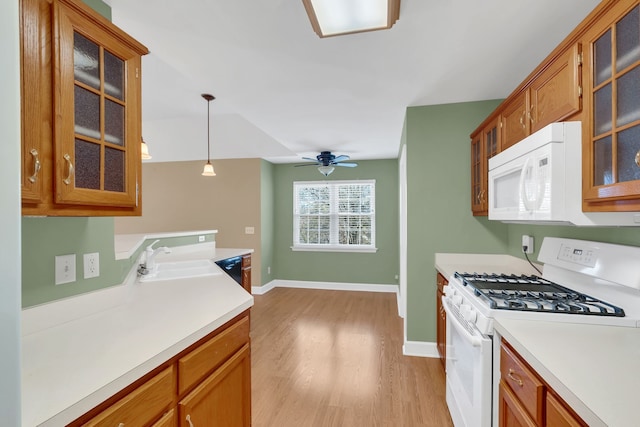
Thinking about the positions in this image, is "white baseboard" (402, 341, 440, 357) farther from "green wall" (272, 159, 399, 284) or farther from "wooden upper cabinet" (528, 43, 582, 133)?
"green wall" (272, 159, 399, 284)

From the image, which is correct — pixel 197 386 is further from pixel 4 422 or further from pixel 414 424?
pixel 414 424

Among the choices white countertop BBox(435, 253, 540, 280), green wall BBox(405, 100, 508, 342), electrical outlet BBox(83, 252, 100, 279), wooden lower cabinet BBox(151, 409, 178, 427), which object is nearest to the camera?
wooden lower cabinet BBox(151, 409, 178, 427)

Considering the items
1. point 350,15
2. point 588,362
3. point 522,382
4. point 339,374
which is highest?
point 350,15

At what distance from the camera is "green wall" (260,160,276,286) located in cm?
516

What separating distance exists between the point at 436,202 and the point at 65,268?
2.74 m

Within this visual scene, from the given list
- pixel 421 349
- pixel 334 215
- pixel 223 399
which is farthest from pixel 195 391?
pixel 334 215

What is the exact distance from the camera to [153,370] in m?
0.92

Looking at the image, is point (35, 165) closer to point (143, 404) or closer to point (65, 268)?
point (65, 268)

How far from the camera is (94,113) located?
111 centimetres

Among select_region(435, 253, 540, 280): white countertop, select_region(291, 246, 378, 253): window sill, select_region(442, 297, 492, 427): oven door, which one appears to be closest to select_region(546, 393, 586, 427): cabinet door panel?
select_region(442, 297, 492, 427): oven door

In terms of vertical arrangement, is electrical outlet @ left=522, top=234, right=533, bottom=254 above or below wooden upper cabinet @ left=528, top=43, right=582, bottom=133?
below

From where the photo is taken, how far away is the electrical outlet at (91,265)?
4.47ft

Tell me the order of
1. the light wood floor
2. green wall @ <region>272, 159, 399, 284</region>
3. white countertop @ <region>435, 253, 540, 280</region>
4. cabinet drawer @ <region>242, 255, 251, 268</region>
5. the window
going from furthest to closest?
the window < green wall @ <region>272, 159, 399, 284</region> < cabinet drawer @ <region>242, 255, 251, 268</region> < white countertop @ <region>435, 253, 540, 280</region> < the light wood floor

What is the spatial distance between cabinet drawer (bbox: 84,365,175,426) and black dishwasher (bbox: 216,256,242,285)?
210cm
